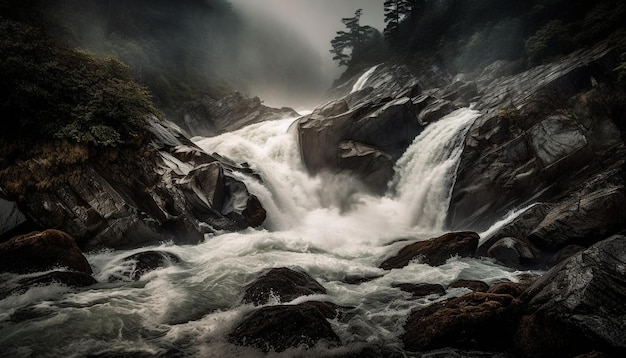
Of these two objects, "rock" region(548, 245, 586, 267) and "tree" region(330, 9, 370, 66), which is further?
"tree" region(330, 9, 370, 66)

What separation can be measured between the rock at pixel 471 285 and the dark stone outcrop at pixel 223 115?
3595cm

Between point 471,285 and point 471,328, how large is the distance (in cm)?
375

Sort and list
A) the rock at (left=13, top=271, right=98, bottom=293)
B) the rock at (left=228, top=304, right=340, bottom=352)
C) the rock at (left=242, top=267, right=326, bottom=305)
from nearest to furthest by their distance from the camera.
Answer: the rock at (left=228, top=304, right=340, bottom=352) < the rock at (left=13, top=271, right=98, bottom=293) < the rock at (left=242, top=267, right=326, bottom=305)

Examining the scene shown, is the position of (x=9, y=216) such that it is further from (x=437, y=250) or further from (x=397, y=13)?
(x=397, y=13)

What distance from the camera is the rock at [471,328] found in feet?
20.4

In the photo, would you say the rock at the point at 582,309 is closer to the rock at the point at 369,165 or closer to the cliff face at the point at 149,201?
the cliff face at the point at 149,201

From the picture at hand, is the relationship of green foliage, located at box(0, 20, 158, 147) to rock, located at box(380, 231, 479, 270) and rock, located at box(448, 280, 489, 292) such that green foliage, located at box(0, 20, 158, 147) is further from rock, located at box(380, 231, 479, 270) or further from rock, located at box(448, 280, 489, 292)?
rock, located at box(448, 280, 489, 292)

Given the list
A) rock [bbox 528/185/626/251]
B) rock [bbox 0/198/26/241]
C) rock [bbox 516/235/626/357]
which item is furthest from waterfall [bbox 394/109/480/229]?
rock [bbox 0/198/26/241]

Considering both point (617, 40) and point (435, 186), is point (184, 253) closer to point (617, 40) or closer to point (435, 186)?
point (435, 186)

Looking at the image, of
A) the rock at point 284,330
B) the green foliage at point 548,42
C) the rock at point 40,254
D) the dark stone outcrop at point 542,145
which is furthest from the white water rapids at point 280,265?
the green foliage at point 548,42

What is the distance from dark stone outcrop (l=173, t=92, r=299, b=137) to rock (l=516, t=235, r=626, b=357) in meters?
39.0

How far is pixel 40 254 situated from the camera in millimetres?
9414

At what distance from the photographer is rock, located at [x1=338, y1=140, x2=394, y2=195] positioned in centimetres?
2311

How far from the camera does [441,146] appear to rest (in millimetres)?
21266
